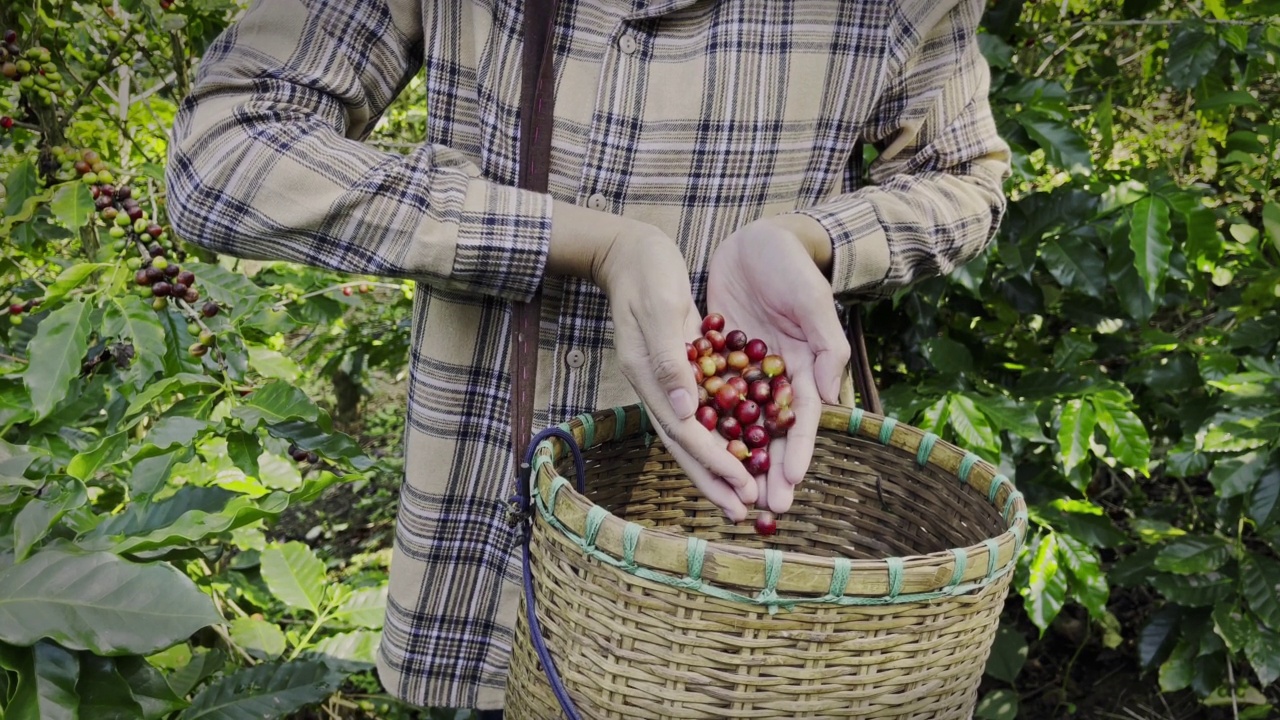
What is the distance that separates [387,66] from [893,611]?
2.60ft

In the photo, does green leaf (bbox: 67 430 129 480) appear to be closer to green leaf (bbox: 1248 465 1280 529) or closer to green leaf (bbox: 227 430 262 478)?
green leaf (bbox: 227 430 262 478)

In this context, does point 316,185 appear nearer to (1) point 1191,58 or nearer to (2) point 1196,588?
(1) point 1191,58

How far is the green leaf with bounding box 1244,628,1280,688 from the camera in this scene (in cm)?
179

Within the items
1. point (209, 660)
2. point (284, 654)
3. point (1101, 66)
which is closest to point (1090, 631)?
point (1101, 66)

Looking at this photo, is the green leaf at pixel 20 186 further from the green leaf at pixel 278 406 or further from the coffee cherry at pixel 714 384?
the coffee cherry at pixel 714 384

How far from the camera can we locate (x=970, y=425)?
1670mm

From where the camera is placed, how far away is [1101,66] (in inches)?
88.5

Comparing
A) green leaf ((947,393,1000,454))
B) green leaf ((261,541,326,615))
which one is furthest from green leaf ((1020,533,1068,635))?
green leaf ((261,541,326,615))

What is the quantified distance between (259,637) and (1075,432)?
148 centimetres

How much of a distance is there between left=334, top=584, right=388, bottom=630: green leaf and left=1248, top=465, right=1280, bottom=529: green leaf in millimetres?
1579

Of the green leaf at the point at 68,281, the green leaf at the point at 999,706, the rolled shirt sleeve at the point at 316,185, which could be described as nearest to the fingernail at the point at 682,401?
the rolled shirt sleeve at the point at 316,185

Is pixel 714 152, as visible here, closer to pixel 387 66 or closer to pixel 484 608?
pixel 387 66

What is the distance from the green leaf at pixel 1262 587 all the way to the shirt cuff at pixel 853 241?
47.9 inches

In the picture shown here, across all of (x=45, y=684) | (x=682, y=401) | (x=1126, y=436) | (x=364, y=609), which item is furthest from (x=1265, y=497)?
(x=45, y=684)
